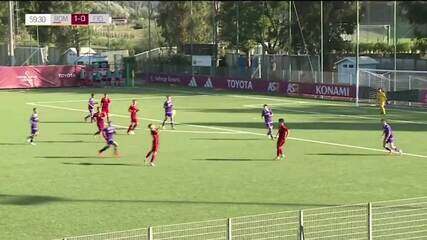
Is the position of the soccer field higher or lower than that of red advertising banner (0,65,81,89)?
lower

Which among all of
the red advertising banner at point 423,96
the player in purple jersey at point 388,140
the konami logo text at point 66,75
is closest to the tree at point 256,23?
the konami logo text at point 66,75

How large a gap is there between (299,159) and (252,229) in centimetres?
1133

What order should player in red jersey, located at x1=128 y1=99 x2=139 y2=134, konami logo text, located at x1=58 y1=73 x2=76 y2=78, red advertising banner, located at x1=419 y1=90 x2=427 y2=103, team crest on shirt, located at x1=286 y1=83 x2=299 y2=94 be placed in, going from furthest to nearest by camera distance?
konami logo text, located at x1=58 y1=73 x2=76 y2=78, team crest on shirt, located at x1=286 y1=83 x2=299 y2=94, red advertising banner, located at x1=419 y1=90 x2=427 y2=103, player in red jersey, located at x1=128 y1=99 x2=139 y2=134

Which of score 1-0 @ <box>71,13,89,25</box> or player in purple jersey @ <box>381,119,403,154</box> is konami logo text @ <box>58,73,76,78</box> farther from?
player in purple jersey @ <box>381,119,403,154</box>

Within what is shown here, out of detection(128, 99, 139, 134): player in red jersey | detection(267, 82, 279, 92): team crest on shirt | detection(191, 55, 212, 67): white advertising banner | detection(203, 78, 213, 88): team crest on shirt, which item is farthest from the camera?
detection(191, 55, 212, 67): white advertising banner

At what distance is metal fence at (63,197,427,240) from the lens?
13.0 m

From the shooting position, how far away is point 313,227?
13.7 metres

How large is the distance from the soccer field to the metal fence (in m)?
1.37

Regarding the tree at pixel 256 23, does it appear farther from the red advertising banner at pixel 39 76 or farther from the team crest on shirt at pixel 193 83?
the red advertising banner at pixel 39 76

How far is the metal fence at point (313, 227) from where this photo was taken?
42.7ft

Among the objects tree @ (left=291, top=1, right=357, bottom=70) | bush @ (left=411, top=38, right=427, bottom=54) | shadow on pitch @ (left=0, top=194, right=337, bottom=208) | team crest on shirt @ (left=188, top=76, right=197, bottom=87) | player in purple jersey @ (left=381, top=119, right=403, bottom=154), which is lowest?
shadow on pitch @ (left=0, top=194, right=337, bottom=208)

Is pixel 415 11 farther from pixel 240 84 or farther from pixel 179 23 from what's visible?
pixel 179 23
